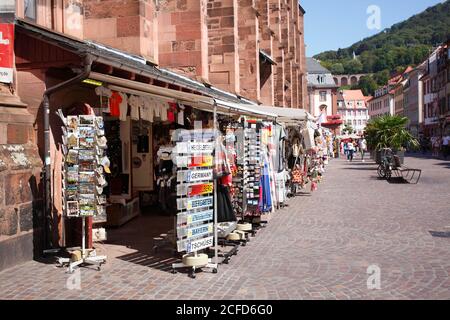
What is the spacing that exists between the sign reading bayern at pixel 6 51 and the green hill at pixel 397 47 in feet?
287

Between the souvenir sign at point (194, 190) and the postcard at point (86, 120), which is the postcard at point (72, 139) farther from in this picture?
the souvenir sign at point (194, 190)

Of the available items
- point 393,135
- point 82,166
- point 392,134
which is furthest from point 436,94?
point 82,166

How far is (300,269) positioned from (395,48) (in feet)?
461

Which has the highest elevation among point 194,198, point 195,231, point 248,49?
point 248,49

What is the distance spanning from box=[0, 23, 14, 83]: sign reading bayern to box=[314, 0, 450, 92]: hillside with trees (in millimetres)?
84916

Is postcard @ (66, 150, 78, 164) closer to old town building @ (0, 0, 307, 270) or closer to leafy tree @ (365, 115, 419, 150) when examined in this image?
old town building @ (0, 0, 307, 270)

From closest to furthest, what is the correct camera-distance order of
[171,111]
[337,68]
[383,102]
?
[171,111] < [383,102] < [337,68]

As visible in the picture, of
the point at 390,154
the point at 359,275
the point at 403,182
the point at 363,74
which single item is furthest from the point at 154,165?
the point at 363,74

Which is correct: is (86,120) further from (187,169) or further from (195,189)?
(195,189)

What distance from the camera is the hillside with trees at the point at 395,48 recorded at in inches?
4562

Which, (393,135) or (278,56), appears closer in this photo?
(393,135)

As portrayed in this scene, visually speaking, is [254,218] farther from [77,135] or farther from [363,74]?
[363,74]

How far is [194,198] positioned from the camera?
23.3 ft

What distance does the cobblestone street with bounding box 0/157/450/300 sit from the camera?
19.5 ft
